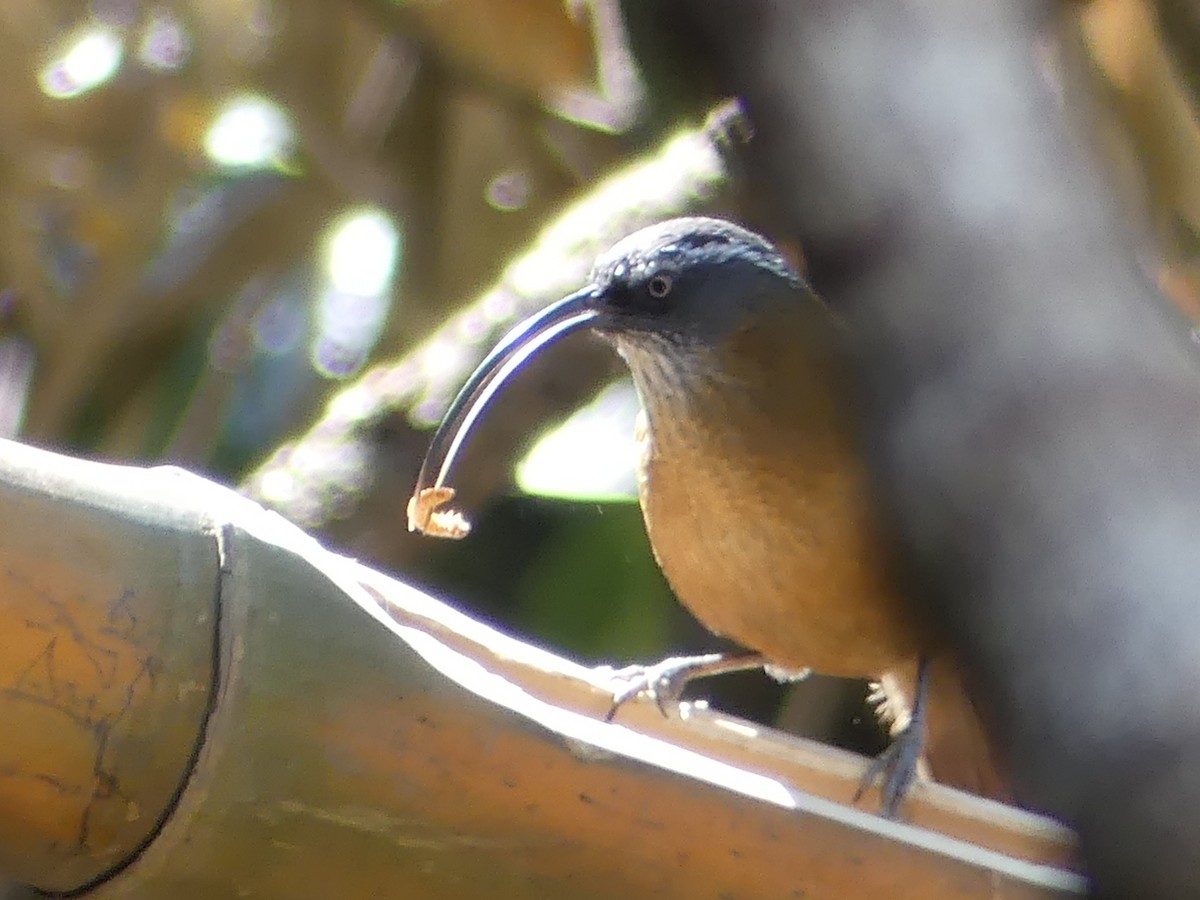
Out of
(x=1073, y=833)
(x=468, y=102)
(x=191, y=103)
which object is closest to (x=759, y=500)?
(x=1073, y=833)

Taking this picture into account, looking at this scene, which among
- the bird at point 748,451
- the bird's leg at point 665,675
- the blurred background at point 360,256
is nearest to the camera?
the bird's leg at point 665,675

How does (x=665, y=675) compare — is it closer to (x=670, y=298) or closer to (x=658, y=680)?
(x=658, y=680)

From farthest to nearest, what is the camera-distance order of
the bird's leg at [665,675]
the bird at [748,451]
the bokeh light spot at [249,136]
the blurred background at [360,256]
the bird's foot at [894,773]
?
1. the bokeh light spot at [249,136]
2. the blurred background at [360,256]
3. the bird at [748,451]
4. the bird's leg at [665,675]
5. the bird's foot at [894,773]

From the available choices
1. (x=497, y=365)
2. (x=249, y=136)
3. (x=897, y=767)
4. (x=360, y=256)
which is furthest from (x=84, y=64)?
(x=897, y=767)

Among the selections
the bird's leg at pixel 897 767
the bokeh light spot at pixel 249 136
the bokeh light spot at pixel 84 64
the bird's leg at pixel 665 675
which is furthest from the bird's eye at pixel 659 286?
the bokeh light spot at pixel 84 64

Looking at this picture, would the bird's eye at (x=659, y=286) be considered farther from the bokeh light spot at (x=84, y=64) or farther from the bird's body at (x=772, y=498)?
the bokeh light spot at (x=84, y=64)

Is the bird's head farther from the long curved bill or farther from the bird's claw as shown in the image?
the bird's claw

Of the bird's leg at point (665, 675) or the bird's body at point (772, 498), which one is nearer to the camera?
the bird's leg at point (665, 675)

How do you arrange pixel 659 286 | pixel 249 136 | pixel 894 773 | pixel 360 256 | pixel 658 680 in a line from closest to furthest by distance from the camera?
pixel 894 773 < pixel 658 680 < pixel 659 286 < pixel 360 256 < pixel 249 136
